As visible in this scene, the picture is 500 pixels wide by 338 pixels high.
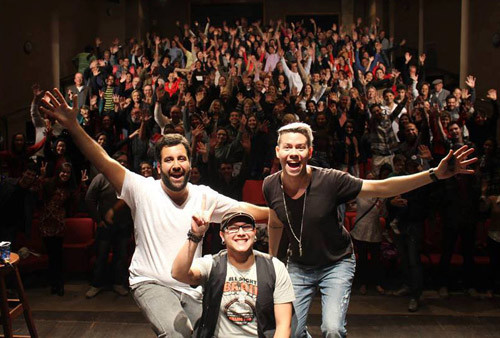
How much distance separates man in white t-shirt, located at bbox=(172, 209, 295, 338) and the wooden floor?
2.54m

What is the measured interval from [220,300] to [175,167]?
81 centimetres

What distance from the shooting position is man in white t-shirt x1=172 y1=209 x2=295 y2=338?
11.2 feet

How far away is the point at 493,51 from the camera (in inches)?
495

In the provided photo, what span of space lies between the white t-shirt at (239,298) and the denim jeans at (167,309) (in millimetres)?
200

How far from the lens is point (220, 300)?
11.2 ft

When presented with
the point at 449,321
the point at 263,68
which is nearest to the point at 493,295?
the point at 449,321

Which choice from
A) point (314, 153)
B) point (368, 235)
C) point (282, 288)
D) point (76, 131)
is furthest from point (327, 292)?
point (314, 153)

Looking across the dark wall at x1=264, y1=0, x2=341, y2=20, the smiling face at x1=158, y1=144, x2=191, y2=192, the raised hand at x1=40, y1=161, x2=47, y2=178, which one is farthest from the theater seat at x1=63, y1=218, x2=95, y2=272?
the dark wall at x1=264, y1=0, x2=341, y2=20

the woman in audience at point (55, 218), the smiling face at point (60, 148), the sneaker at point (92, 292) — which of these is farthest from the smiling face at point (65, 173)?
the sneaker at point (92, 292)

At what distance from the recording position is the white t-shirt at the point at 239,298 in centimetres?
340

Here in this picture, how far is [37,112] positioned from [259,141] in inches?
141

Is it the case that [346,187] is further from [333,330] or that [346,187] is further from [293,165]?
[333,330]

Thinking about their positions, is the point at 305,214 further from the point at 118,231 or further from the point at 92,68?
the point at 92,68

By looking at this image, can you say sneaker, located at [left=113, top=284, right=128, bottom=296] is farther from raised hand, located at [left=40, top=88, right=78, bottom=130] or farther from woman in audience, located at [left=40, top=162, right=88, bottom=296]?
raised hand, located at [left=40, top=88, right=78, bottom=130]
